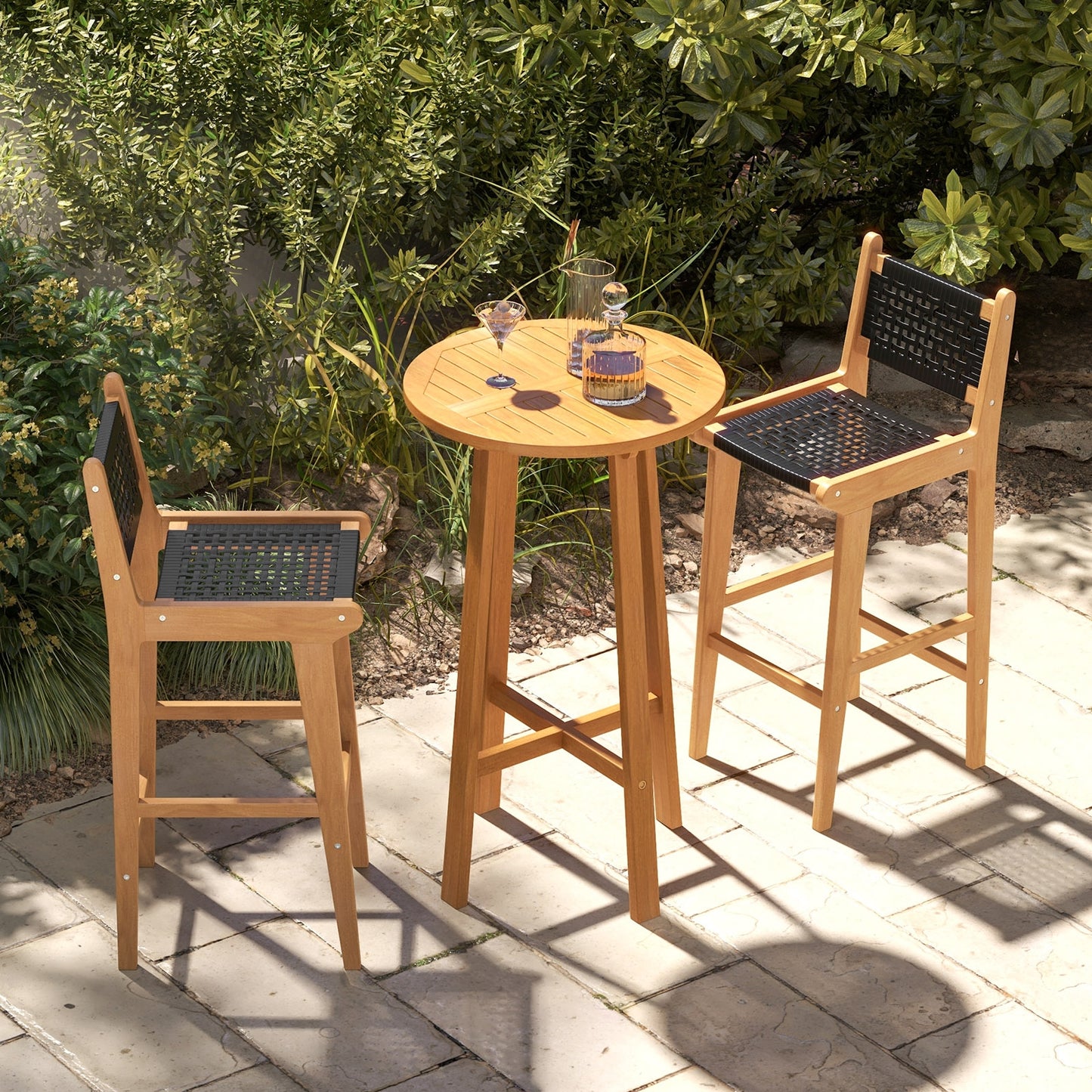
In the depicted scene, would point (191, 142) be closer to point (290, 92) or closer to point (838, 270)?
point (290, 92)

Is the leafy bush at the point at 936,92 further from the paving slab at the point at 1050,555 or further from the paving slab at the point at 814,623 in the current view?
the paving slab at the point at 814,623

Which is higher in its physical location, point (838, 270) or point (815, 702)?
point (838, 270)

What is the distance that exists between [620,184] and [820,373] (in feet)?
3.35

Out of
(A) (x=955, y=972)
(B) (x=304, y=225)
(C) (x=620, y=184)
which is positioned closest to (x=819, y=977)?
(A) (x=955, y=972)

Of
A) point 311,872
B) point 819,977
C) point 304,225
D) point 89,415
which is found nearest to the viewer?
point 819,977

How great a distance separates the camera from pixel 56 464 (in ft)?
12.8

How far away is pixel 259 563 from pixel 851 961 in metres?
1.48

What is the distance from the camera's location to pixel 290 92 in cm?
475

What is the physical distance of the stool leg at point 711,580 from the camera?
150 inches

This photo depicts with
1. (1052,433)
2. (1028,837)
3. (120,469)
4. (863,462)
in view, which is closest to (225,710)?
(120,469)

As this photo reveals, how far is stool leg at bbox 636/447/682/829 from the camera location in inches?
133

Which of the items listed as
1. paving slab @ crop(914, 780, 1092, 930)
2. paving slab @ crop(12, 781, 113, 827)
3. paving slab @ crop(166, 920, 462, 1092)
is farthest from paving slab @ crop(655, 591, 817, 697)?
paving slab @ crop(12, 781, 113, 827)

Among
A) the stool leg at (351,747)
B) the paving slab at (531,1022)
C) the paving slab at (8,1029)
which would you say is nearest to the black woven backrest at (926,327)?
the stool leg at (351,747)

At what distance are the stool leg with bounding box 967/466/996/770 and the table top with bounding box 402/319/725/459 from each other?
784mm
